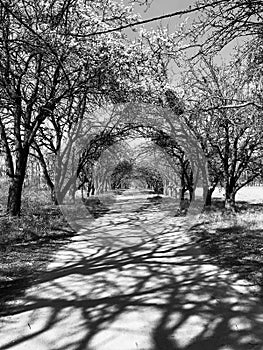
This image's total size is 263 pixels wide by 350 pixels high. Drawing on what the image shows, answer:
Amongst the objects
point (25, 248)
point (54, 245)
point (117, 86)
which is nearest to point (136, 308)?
point (25, 248)

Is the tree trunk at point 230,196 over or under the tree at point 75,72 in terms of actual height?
under

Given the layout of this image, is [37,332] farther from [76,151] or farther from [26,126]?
[76,151]

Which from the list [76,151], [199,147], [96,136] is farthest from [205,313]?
[76,151]

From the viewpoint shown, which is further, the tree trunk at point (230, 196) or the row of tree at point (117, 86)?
the tree trunk at point (230, 196)

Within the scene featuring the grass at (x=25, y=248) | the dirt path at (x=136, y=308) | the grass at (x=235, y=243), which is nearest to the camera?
the dirt path at (x=136, y=308)

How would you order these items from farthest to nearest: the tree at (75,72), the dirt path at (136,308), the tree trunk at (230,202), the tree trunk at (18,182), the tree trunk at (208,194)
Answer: the tree trunk at (208,194), the tree trunk at (230,202), the tree trunk at (18,182), the tree at (75,72), the dirt path at (136,308)

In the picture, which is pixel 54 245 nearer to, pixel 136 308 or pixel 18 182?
pixel 136 308

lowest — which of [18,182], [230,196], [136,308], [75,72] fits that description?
[136,308]

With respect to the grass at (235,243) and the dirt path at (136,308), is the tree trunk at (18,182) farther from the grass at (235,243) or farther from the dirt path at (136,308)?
the grass at (235,243)

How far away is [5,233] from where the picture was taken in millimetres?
8391

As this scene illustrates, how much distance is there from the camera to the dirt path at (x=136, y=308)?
3.03m

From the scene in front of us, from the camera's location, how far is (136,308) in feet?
12.4

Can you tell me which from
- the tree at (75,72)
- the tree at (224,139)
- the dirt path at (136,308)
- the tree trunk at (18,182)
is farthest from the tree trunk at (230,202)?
the tree trunk at (18,182)

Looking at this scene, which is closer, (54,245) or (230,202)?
(54,245)
